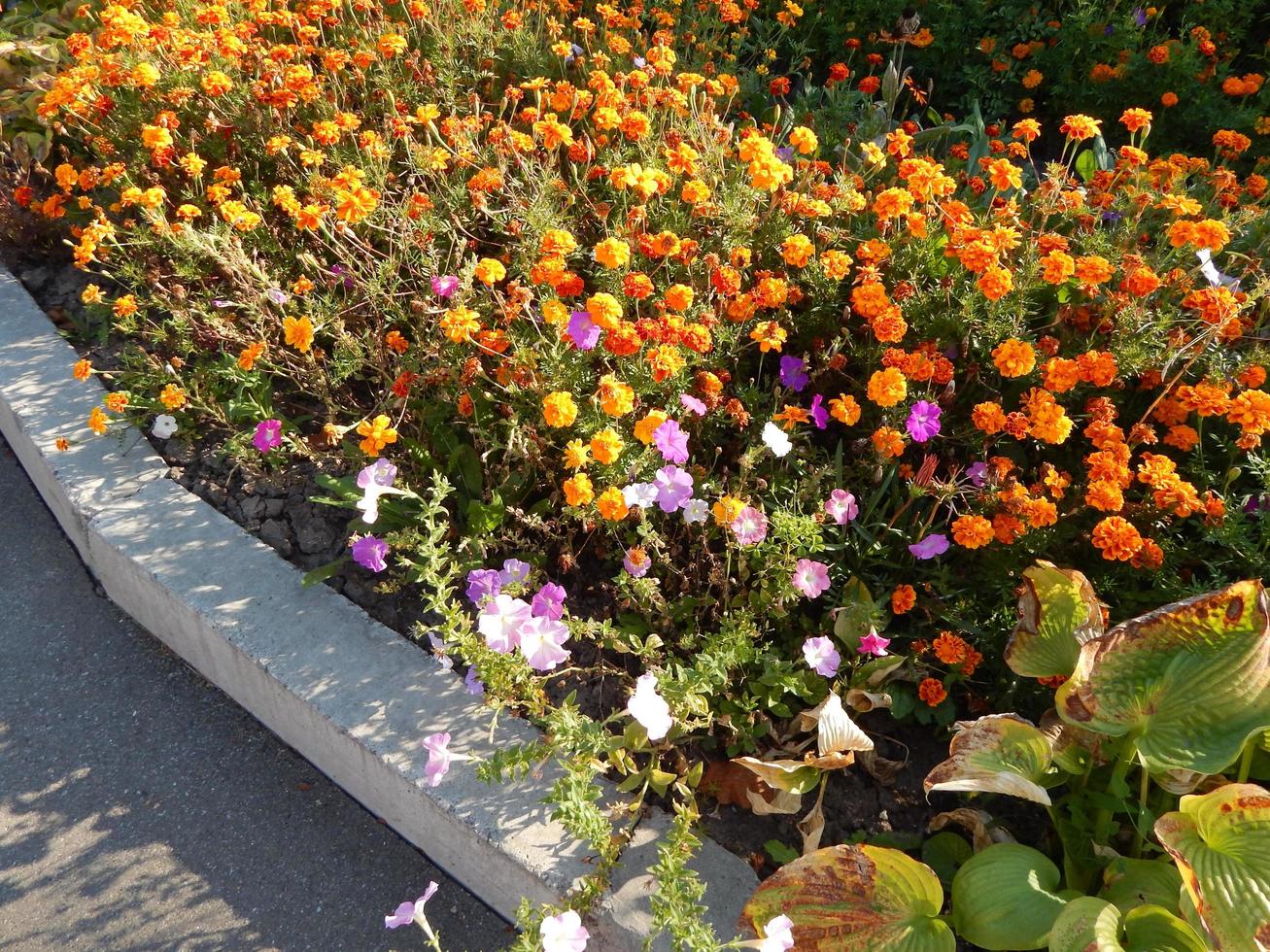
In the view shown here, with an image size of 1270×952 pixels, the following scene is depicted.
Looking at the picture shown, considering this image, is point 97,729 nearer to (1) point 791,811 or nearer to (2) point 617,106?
(1) point 791,811

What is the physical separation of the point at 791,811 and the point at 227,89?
2824 mm

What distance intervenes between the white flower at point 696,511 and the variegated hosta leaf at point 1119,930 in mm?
998

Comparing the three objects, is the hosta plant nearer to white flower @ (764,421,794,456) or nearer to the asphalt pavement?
white flower @ (764,421,794,456)

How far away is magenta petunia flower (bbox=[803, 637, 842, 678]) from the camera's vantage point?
1992mm

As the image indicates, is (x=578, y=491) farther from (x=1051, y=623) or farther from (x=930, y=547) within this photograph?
(x=1051, y=623)

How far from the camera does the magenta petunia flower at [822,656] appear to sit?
6.54 ft

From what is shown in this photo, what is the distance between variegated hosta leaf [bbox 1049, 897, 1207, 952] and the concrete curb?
57 cm

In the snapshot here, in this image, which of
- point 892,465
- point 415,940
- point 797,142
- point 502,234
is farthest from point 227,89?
point 415,940

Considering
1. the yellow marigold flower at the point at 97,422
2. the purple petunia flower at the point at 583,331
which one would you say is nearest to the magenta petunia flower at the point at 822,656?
the purple petunia flower at the point at 583,331

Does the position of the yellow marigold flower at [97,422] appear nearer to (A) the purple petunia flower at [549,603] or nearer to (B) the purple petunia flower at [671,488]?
(A) the purple petunia flower at [549,603]

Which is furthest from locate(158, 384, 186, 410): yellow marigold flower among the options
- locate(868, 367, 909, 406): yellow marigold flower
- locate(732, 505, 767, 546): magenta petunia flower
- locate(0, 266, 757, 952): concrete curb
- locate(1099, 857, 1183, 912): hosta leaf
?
locate(1099, 857, 1183, 912): hosta leaf

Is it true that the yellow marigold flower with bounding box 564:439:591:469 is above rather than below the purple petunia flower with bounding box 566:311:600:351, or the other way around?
below

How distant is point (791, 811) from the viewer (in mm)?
→ 1891

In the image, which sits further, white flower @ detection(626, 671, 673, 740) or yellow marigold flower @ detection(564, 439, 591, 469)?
yellow marigold flower @ detection(564, 439, 591, 469)
